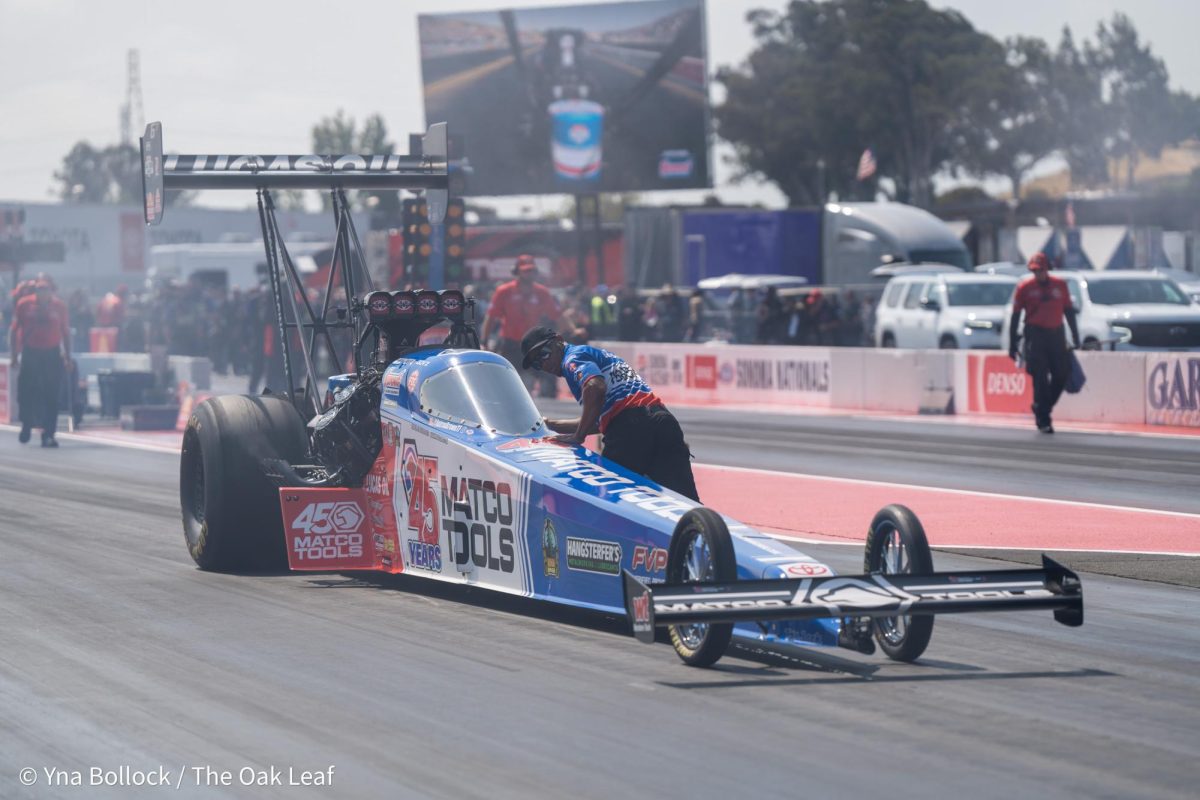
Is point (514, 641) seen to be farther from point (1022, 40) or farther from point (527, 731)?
point (1022, 40)

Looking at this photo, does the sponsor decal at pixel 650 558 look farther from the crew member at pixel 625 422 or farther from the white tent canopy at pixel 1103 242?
the white tent canopy at pixel 1103 242

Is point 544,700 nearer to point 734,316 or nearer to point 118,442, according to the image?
point 118,442

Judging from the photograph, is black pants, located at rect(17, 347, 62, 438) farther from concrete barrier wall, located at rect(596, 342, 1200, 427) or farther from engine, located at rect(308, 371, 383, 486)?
concrete barrier wall, located at rect(596, 342, 1200, 427)

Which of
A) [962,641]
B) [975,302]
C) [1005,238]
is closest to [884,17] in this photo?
[1005,238]

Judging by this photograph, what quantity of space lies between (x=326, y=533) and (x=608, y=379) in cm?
210

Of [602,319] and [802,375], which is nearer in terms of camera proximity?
[802,375]

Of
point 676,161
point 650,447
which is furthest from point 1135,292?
point 676,161

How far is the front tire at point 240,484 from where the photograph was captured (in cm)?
1165

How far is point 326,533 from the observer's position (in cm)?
1109

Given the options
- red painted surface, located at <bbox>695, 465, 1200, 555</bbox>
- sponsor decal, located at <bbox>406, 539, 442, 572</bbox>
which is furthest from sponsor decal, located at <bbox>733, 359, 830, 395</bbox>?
sponsor decal, located at <bbox>406, 539, 442, 572</bbox>

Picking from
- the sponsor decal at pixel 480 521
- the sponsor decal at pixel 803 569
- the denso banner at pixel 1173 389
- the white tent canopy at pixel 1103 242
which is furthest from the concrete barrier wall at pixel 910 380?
the sponsor decal at pixel 803 569

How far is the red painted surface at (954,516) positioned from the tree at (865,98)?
7207 cm

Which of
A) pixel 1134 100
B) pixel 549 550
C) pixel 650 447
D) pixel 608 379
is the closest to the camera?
pixel 549 550

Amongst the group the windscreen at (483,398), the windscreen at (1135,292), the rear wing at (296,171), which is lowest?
the windscreen at (483,398)
